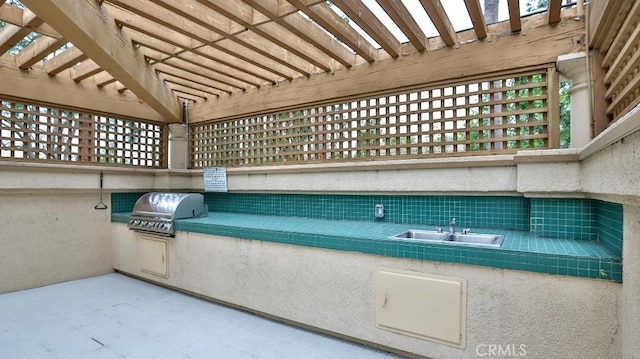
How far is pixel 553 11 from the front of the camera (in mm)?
2502

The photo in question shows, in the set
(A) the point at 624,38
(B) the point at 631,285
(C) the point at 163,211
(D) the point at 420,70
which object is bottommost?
(B) the point at 631,285

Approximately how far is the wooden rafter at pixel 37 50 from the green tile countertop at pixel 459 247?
2313 millimetres

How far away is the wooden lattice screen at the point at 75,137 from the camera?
3898mm

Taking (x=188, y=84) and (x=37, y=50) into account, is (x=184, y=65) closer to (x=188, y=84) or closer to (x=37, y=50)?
(x=188, y=84)

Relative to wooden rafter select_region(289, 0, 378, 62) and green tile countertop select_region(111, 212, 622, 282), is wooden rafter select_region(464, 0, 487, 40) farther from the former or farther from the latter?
green tile countertop select_region(111, 212, 622, 282)

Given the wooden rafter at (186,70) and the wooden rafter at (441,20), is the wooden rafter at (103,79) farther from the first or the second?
the wooden rafter at (441,20)

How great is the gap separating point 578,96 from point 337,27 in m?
1.95

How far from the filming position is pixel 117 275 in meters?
4.70

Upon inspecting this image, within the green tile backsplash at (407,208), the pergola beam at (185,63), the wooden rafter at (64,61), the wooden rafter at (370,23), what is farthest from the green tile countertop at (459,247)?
the wooden rafter at (64,61)

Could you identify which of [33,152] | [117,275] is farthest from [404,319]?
[33,152]

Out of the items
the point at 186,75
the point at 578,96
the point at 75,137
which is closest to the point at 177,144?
the point at 75,137

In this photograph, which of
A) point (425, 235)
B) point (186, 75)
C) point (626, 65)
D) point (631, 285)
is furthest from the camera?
point (186, 75)

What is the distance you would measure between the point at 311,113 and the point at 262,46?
114 cm

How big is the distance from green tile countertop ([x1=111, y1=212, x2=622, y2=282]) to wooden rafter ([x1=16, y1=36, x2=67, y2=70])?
2313 mm
